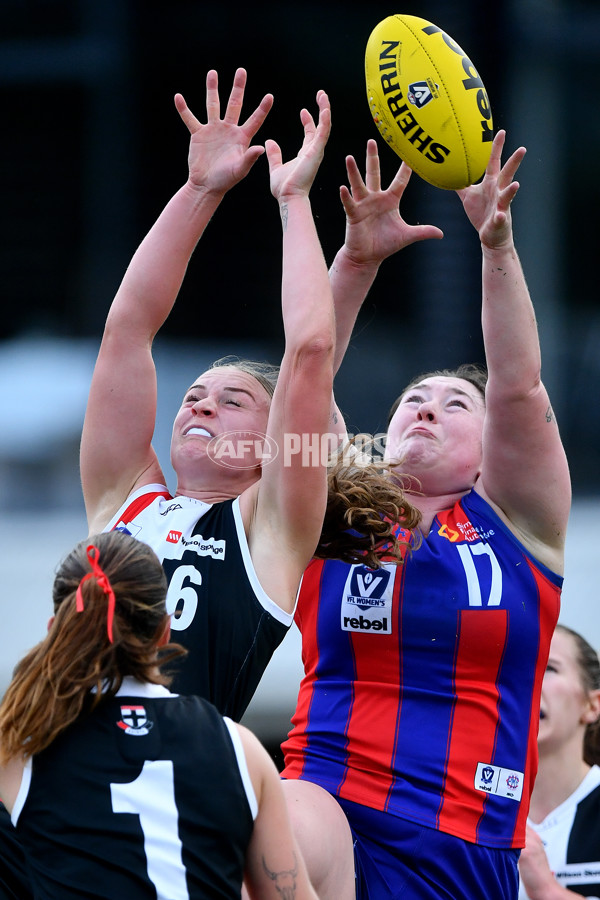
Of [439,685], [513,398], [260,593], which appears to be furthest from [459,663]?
[513,398]

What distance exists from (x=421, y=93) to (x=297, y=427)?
1.10m

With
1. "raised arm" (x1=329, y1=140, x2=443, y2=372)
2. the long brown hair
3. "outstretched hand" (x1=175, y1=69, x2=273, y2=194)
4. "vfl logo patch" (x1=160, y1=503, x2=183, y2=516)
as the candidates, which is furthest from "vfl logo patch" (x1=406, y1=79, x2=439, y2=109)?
the long brown hair

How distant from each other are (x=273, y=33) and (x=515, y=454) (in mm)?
7848

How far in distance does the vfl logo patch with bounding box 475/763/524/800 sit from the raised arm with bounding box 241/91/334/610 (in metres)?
0.69

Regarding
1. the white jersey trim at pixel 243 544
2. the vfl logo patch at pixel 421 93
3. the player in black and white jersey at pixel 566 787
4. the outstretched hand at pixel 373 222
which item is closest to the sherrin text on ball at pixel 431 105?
the vfl logo patch at pixel 421 93

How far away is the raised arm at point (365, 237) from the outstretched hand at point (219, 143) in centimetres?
35

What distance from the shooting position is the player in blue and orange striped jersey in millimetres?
2951

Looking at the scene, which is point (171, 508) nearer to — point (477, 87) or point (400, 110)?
point (400, 110)

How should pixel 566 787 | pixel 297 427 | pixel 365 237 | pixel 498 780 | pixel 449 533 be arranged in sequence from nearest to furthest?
pixel 297 427 → pixel 498 780 → pixel 449 533 → pixel 365 237 → pixel 566 787

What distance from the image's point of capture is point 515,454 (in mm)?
3104

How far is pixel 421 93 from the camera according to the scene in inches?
128

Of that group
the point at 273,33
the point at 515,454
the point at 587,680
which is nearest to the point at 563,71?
the point at 273,33

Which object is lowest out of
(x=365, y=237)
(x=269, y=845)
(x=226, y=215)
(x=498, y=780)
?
(x=498, y=780)

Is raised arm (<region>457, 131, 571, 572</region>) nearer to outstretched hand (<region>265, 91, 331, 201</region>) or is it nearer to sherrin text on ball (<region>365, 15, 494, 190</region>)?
sherrin text on ball (<region>365, 15, 494, 190</region>)
